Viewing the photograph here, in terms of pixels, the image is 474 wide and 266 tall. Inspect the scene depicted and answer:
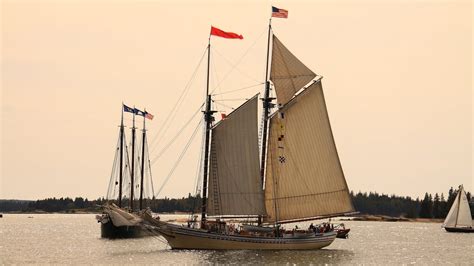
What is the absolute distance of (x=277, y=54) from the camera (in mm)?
86438

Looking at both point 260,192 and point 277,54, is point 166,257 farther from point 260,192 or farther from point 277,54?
point 277,54

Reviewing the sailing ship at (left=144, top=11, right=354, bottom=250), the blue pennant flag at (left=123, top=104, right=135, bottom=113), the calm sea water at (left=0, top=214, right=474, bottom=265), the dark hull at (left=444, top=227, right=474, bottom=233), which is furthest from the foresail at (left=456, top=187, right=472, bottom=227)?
the sailing ship at (left=144, top=11, right=354, bottom=250)

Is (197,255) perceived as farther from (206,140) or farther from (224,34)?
(224,34)

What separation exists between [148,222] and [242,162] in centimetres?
1034

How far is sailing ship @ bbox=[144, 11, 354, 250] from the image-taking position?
82062 millimetres

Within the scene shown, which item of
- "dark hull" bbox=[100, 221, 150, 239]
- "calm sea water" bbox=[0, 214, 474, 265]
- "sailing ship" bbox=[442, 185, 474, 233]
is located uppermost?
"sailing ship" bbox=[442, 185, 474, 233]

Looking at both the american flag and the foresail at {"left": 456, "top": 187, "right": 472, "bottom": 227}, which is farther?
the foresail at {"left": 456, "top": 187, "right": 472, "bottom": 227}

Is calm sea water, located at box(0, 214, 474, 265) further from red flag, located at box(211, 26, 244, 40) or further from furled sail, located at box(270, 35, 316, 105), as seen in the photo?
red flag, located at box(211, 26, 244, 40)

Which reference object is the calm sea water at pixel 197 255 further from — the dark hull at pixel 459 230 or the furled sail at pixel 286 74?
the dark hull at pixel 459 230

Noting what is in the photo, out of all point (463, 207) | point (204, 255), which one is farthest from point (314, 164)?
point (463, 207)

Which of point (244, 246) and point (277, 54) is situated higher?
point (277, 54)

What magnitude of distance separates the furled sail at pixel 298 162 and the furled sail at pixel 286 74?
80 centimetres

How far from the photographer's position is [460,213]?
161 m

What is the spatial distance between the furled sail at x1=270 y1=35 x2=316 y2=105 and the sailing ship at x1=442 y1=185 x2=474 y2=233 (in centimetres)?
7897
